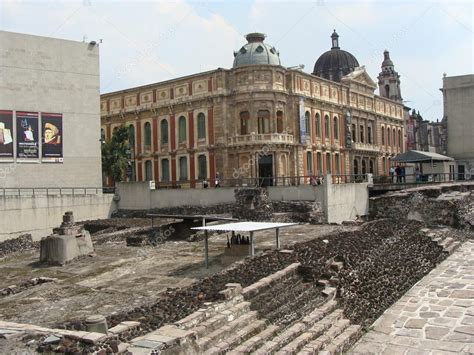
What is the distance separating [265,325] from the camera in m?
10.0

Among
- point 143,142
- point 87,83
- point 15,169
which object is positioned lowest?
point 15,169

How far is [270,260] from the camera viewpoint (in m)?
13.2

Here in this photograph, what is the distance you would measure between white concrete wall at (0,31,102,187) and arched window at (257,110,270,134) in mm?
13755

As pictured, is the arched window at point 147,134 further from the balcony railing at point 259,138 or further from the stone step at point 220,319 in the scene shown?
the stone step at point 220,319

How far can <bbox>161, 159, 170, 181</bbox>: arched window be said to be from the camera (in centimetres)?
4750

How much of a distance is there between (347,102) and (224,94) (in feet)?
53.3

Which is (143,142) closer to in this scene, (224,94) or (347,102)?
(224,94)

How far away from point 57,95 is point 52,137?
293 cm

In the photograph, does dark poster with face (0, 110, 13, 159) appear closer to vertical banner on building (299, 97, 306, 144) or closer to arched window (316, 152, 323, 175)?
vertical banner on building (299, 97, 306, 144)

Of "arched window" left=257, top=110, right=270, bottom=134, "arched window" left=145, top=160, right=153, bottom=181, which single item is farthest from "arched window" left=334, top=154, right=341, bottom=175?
"arched window" left=145, top=160, right=153, bottom=181

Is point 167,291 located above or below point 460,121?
below

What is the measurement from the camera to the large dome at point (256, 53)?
43125mm

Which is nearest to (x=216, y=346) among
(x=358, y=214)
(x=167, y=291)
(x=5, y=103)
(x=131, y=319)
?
(x=131, y=319)

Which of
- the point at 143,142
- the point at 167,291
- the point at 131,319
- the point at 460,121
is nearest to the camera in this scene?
the point at 131,319
